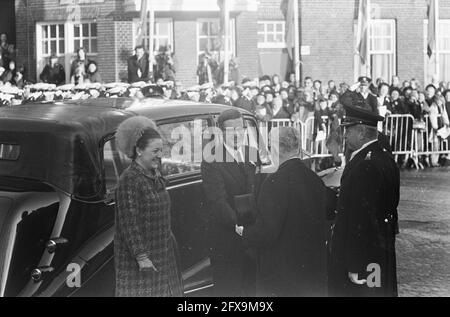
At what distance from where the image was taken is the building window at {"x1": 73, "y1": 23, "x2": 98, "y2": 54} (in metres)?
25.1

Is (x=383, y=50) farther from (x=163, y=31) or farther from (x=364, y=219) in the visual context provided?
(x=364, y=219)

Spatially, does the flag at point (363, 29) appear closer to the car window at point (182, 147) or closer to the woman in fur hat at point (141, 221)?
the car window at point (182, 147)

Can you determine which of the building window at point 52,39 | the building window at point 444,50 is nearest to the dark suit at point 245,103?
the building window at point 444,50

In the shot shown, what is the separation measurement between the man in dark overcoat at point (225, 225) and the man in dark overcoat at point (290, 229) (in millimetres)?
439

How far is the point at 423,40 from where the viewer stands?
81.0ft

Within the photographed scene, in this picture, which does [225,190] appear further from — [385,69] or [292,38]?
[385,69]

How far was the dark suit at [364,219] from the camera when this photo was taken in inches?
195

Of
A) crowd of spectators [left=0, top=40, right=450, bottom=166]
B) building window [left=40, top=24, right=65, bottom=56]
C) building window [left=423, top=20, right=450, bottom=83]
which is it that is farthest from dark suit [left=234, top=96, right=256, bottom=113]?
building window [left=40, top=24, right=65, bottom=56]

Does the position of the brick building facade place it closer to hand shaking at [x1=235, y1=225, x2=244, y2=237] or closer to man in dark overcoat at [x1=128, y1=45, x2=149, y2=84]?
man in dark overcoat at [x1=128, y1=45, x2=149, y2=84]

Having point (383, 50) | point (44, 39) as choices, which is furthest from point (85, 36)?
point (383, 50)

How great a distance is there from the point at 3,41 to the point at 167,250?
64.9 ft

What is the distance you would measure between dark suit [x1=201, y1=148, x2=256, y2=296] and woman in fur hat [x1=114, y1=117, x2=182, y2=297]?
900 mm
